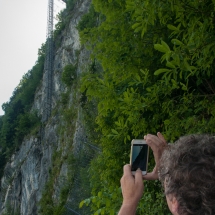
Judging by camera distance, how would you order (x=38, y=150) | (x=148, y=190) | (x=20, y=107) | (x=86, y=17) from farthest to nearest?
(x=20, y=107) → (x=38, y=150) → (x=86, y=17) → (x=148, y=190)

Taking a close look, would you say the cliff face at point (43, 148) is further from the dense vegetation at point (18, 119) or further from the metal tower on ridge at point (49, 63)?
the dense vegetation at point (18, 119)

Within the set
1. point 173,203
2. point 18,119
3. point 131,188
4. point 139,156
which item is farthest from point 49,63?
point 173,203

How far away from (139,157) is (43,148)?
2829 centimetres

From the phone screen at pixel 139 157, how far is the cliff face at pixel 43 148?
19008 millimetres

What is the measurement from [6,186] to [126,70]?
120 feet

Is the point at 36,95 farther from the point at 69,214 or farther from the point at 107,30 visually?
the point at 107,30

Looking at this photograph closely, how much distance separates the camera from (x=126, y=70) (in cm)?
323

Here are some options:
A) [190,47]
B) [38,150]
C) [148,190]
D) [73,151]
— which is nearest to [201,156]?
[190,47]

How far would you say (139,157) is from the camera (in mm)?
1647

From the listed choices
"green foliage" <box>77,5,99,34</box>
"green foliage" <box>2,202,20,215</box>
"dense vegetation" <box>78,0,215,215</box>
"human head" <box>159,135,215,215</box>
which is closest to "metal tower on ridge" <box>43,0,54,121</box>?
"green foliage" <box>77,5,99,34</box>

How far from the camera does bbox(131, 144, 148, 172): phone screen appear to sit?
1.60 meters

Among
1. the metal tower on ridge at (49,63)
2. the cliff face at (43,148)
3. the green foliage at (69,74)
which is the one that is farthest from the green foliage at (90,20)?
the metal tower on ridge at (49,63)

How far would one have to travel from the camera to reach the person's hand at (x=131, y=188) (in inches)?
51.9

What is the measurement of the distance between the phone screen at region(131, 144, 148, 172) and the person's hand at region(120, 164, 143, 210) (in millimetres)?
107
